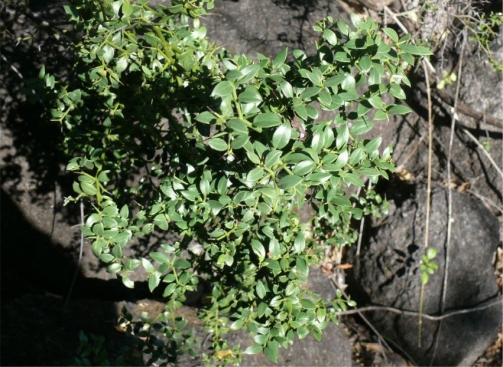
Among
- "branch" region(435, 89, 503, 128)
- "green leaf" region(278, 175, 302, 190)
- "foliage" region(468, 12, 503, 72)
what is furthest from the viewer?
"branch" region(435, 89, 503, 128)

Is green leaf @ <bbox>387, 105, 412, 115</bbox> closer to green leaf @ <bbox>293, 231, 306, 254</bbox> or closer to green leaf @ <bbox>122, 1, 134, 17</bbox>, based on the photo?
green leaf @ <bbox>293, 231, 306, 254</bbox>

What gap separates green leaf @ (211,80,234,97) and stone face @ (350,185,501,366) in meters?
2.38

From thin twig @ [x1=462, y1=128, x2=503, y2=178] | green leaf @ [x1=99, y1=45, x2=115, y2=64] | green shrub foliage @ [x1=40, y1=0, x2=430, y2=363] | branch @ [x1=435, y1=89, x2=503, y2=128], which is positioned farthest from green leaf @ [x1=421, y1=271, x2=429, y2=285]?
green leaf @ [x1=99, y1=45, x2=115, y2=64]

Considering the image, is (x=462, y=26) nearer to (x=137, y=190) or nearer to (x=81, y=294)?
(x=137, y=190)

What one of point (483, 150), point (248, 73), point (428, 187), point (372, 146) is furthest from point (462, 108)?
point (248, 73)

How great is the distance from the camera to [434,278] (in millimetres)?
3377

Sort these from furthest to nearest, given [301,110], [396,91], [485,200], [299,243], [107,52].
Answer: [485,200] → [107,52] → [299,243] → [396,91] → [301,110]

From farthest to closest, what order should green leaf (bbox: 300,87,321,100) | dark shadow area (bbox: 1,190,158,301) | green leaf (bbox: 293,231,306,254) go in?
1. dark shadow area (bbox: 1,190,158,301)
2. green leaf (bbox: 293,231,306,254)
3. green leaf (bbox: 300,87,321,100)

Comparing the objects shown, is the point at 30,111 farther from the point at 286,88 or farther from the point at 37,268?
the point at 286,88

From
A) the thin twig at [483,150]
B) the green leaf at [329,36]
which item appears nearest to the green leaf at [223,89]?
the green leaf at [329,36]

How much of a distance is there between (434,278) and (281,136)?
7.88 ft

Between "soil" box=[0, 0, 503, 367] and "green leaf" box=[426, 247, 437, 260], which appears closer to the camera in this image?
"soil" box=[0, 0, 503, 367]

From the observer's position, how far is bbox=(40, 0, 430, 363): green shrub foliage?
136 centimetres

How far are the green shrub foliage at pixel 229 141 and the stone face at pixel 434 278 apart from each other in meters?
1.52
